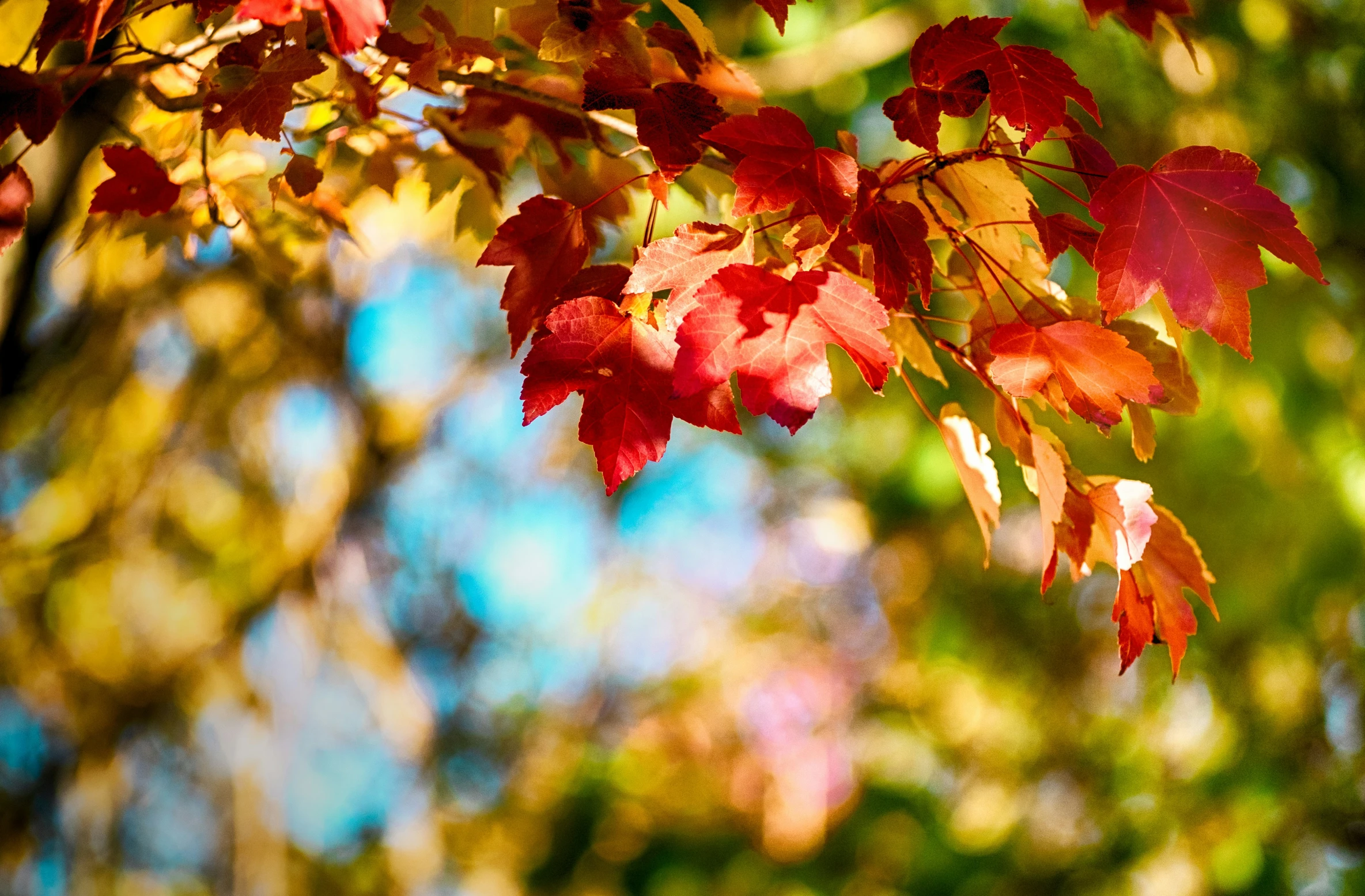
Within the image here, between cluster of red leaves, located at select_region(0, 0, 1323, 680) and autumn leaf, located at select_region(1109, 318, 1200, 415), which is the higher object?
cluster of red leaves, located at select_region(0, 0, 1323, 680)

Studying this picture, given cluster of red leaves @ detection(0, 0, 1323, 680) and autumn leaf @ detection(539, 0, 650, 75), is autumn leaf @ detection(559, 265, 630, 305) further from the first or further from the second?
autumn leaf @ detection(539, 0, 650, 75)

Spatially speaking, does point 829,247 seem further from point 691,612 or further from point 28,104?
point 691,612

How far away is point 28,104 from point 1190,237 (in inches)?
25.9

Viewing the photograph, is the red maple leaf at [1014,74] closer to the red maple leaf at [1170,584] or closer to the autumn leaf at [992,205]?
the autumn leaf at [992,205]

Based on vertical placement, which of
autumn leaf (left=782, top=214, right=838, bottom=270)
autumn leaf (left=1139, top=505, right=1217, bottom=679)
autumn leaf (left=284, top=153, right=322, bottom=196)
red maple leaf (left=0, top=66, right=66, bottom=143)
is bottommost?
autumn leaf (left=1139, top=505, right=1217, bottom=679)

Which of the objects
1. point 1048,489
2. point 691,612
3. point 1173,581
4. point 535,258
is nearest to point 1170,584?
point 1173,581

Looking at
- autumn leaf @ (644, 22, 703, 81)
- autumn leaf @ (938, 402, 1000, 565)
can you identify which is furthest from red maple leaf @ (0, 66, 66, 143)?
autumn leaf @ (938, 402, 1000, 565)

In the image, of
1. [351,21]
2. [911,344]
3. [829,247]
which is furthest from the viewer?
[911,344]

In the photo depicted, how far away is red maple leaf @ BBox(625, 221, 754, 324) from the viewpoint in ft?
1.62

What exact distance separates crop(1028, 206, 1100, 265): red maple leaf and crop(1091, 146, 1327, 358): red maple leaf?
0.05 m

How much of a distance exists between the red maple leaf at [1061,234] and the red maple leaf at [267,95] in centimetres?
42

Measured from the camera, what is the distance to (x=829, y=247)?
537mm

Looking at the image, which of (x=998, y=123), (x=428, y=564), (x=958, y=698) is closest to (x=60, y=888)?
(x=428, y=564)

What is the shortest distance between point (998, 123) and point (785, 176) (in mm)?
169
